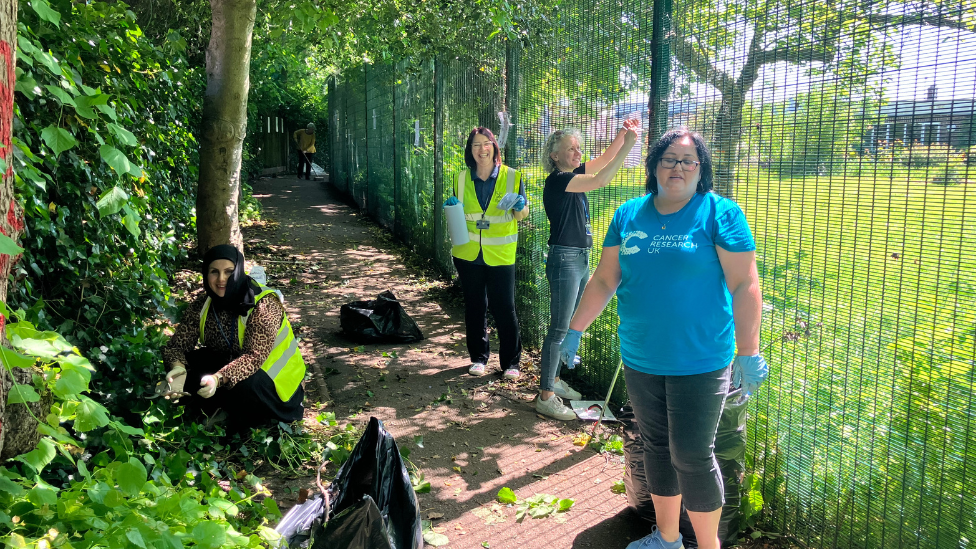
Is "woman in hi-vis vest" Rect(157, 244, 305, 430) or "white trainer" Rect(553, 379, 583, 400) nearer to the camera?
"woman in hi-vis vest" Rect(157, 244, 305, 430)

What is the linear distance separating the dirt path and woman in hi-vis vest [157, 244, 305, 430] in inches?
22.8

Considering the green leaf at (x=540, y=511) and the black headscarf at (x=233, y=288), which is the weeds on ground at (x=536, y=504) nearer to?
the green leaf at (x=540, y=511)

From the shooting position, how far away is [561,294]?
197 inches

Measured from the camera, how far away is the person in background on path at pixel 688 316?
9.30 feet

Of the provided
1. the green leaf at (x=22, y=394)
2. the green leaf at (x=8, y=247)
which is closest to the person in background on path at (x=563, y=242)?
the green leaf at (x=22, y=394)

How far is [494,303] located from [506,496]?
6.57ft

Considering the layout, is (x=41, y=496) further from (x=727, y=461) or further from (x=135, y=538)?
(x=727, y=461)

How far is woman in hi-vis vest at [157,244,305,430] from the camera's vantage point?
4.06 metres

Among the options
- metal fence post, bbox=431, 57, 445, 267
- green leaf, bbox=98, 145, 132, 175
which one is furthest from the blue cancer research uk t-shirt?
metal fence post, bbox=431, 57, 445, 267

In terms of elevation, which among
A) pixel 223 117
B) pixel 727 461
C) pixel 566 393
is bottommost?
pixel 566 393

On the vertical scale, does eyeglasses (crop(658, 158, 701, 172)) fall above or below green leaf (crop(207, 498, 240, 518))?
above

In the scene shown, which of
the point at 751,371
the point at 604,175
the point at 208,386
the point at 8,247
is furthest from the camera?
the point at 604,175

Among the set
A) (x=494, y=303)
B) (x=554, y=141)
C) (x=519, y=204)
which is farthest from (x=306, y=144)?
(x=554, y=141)

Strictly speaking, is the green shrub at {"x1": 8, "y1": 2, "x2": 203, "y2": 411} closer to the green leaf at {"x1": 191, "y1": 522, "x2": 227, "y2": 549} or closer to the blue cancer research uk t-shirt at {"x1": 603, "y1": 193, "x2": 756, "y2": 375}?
the green leaf at {"x1": 191, "y1": 522, "x2": 227, "y2": 549}
